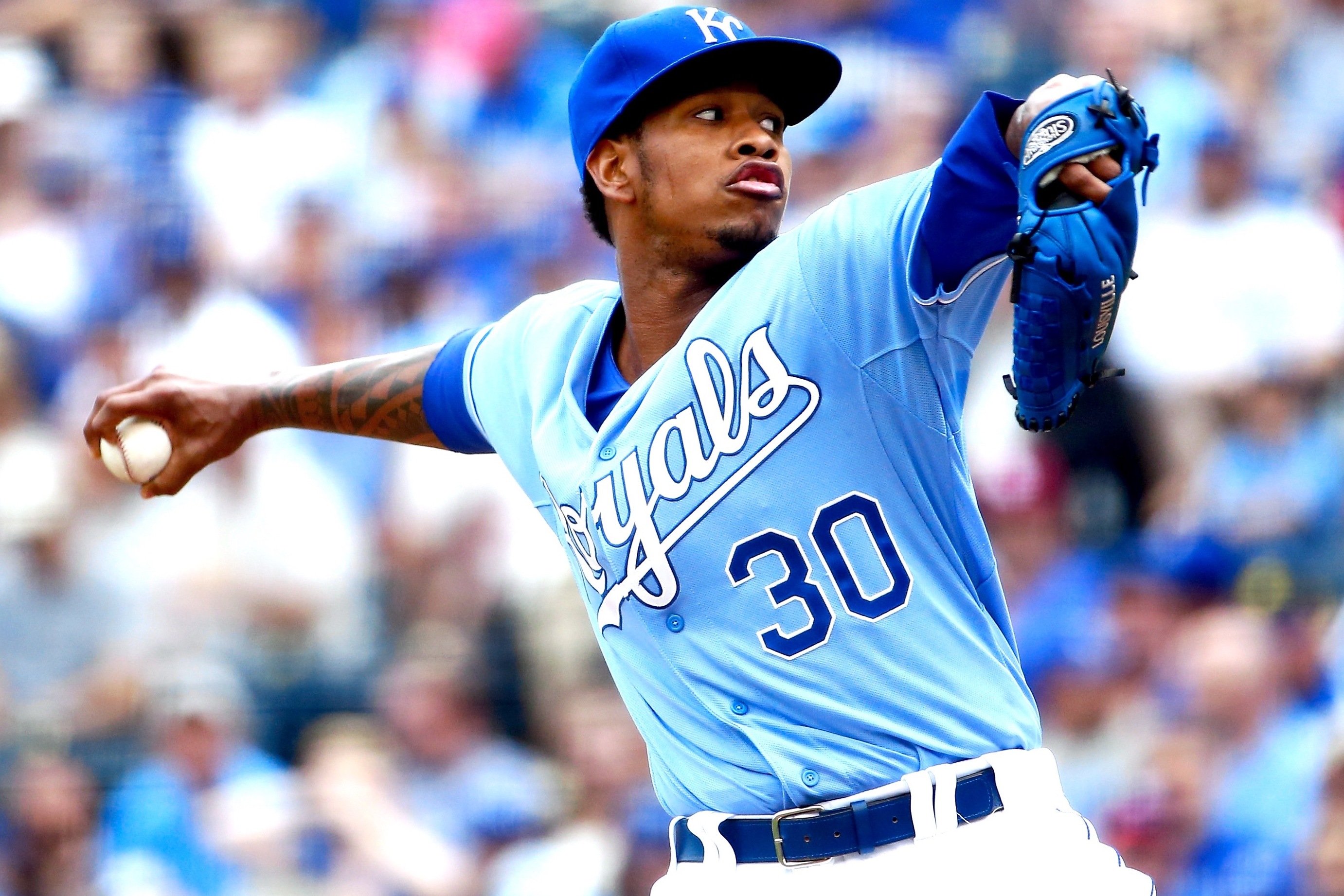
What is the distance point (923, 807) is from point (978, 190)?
35.6 inches

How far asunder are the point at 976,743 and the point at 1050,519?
343 cm

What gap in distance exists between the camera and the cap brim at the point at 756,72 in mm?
2877

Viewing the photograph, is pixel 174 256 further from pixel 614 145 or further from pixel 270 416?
pixel 614 145

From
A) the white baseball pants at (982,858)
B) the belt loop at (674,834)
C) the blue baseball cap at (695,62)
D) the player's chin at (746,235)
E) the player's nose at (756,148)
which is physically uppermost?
the blue baseball cap at (695,62)

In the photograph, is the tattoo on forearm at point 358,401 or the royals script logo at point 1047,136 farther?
the tattoo on forearm at point 358,401

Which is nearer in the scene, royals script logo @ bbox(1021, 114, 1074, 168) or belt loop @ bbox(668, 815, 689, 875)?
royals script logo @ bbox(1021, 114, 1074, 168)

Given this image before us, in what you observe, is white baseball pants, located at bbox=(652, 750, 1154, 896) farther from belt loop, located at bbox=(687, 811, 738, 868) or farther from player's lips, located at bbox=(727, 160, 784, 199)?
player's lips, located at bbox=(727, 160, 784, 199)

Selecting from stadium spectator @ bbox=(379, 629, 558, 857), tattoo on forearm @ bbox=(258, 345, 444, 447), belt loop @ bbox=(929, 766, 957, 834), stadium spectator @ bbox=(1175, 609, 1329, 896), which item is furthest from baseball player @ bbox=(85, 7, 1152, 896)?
stadium spectator @ bbox=(379, 629, 558, 857)

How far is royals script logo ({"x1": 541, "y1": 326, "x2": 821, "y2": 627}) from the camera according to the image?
8.73 ft

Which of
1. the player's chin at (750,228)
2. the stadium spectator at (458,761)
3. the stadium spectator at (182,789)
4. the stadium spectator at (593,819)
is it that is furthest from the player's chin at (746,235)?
the stadium spectator at (182,789)

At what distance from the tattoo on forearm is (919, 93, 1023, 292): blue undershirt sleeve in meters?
1.42

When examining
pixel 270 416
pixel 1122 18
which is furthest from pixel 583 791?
pixel 1122 18

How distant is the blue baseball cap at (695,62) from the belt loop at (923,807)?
3.77 feet

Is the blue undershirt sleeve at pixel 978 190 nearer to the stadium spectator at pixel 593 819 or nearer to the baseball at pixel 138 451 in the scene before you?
the baseball at pixel 138 451
